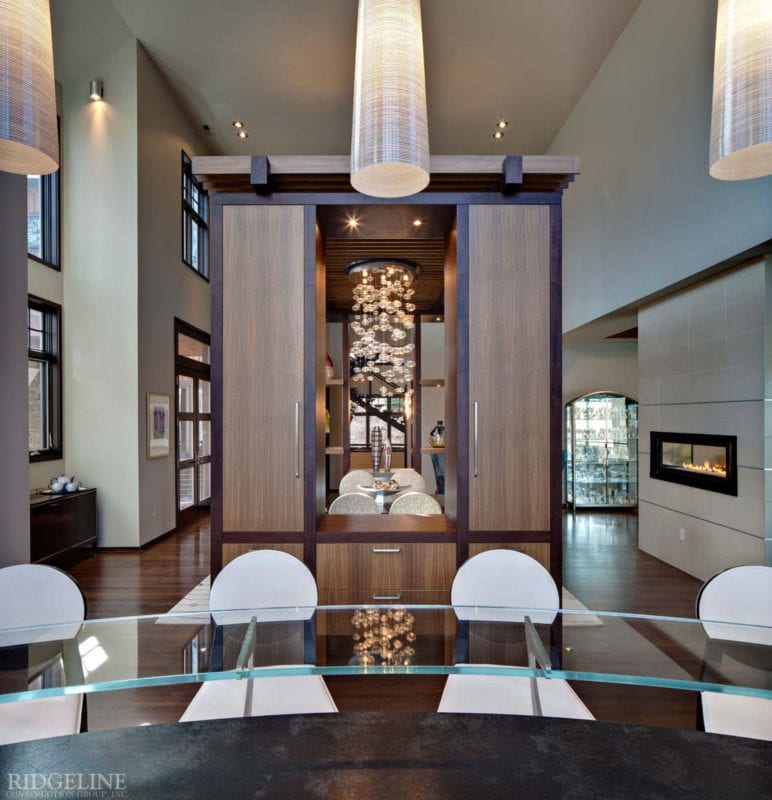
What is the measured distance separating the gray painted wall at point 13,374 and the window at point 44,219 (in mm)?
3440

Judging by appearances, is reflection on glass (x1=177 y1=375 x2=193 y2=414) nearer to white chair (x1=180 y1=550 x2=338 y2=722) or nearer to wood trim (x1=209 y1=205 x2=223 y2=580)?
wood trim (x1=209 y1=205 x2=223 y2=580)

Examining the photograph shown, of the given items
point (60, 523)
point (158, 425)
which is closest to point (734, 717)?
point (60, 523)

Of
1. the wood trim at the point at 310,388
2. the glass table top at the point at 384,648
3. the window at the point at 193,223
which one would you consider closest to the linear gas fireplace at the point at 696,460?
the glass table top at the point at 384,648

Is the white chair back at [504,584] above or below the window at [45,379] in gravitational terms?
below

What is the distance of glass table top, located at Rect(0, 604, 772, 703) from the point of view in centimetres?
116

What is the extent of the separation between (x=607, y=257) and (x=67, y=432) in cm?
663

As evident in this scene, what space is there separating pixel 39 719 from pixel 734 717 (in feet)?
6.68

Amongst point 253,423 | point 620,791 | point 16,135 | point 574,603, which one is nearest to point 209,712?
point 620,791

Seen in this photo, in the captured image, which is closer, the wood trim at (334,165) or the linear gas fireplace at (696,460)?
the wood trim at (334,165)

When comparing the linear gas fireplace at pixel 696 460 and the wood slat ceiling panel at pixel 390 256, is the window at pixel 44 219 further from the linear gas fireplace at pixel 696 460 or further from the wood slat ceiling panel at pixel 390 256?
the linear gas fireplace at pixel 696 460

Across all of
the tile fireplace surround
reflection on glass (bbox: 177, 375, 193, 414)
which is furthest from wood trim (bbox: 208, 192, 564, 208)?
reflection on glass (bbox: 177, 375, 193, 414)

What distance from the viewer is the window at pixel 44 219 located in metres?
5.44

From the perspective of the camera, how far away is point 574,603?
3.92 metres

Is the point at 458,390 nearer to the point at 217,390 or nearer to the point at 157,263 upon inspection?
the point at 217,390
